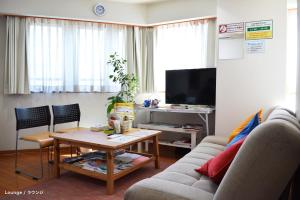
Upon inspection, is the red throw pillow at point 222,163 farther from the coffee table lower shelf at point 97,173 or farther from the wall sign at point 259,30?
the wall sign at point 259,30

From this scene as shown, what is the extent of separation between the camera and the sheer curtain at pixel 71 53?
150 inches

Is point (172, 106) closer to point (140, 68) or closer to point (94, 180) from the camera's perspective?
point (140, 68)

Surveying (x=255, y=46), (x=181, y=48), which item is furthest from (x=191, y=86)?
(x=255, y=46)

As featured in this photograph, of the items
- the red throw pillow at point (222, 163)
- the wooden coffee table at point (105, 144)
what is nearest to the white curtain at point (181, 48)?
the wooden coffee table at point (105, 144)

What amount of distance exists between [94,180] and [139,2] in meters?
3.06

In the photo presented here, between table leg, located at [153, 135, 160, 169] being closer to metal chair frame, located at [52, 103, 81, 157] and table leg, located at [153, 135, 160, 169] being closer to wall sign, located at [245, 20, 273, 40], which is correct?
metal chair frame, located at [52, 103, 81, 157]

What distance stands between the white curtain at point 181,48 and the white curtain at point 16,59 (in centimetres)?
218

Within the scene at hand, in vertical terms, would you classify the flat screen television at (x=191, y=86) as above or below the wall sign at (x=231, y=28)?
below

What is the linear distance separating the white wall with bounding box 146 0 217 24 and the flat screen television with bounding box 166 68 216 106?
3.07 feet

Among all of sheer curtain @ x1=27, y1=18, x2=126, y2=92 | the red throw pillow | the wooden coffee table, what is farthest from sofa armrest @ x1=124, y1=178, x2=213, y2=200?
sheer curtain @ x1=27, y1=18, x2=126, y2=92

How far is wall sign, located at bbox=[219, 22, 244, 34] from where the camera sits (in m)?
3.10

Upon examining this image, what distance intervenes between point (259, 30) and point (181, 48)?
1.38 metres

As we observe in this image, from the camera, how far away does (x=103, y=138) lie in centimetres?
265

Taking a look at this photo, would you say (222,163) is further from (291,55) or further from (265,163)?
(291,55)
